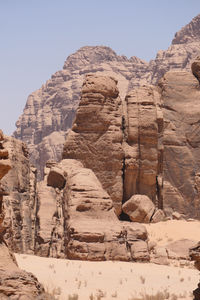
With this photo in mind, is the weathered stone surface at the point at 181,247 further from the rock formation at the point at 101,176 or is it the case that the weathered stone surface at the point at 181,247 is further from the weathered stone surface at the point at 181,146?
the weathered stone surface at the point at 181,146

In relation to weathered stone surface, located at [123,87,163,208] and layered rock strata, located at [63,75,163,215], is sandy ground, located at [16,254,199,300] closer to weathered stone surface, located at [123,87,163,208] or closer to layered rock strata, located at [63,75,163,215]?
layered rock strata, located at [63,75,163,215]

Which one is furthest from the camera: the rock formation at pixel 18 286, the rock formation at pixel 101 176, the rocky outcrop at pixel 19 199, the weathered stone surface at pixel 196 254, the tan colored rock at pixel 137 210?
the tan colored rock at pixel 137 210

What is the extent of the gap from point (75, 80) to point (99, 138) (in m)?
77.4

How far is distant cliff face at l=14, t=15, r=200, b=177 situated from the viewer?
9325 centimetres

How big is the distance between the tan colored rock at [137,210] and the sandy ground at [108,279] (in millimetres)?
9865

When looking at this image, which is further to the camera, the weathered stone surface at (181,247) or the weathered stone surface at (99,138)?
the weathered stone surface at (99,138)

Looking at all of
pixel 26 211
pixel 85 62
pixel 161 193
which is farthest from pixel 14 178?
pixel 85 62

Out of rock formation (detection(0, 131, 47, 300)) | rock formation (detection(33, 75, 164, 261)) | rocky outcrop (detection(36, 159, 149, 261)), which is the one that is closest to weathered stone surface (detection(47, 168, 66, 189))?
rock formation (detection(33, 75, 164, 261))

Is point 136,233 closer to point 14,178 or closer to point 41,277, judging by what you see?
point 14,178

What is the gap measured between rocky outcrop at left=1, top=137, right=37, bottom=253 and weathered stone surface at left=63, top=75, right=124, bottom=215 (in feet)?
18.8

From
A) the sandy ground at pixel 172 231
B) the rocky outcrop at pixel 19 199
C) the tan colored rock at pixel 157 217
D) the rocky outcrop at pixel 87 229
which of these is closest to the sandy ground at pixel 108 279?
the rocky outcrop at pixel 87 229

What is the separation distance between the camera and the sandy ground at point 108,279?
12461 mm

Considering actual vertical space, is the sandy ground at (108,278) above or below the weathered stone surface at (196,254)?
below

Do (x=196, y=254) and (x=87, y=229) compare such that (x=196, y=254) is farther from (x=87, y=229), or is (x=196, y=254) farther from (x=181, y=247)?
(x=181, y=247)
